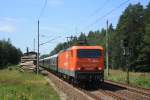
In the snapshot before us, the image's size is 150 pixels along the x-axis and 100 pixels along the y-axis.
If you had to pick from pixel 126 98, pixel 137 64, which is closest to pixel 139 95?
pixel 126 98

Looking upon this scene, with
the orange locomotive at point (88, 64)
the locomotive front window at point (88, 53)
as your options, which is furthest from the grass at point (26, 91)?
the locomotive front window at point (88, 53)

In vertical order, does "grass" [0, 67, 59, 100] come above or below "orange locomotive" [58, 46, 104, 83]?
below

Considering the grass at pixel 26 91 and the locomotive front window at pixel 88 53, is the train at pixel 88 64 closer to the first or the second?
the locomotive front window at pixel 88 53

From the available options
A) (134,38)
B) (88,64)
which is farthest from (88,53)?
(134,38)

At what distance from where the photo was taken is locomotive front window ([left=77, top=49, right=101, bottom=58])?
111 ft

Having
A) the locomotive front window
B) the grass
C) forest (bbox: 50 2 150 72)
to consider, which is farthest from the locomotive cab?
forest (bbox: 50 2 150 72)

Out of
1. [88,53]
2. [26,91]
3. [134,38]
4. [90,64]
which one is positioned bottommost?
[26,91]

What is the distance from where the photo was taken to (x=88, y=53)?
3406 cm

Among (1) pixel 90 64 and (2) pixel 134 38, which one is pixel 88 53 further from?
(2) pixel 134 38

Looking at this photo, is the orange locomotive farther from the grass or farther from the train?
the grass

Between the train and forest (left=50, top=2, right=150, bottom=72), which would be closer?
the train

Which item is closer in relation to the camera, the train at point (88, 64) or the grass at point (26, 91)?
the grass at point (26, 91)

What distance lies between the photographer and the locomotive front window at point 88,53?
3397cm

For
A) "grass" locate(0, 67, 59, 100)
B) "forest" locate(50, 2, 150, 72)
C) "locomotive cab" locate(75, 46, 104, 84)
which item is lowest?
"grass" locate(0, 67, 59, 100)
